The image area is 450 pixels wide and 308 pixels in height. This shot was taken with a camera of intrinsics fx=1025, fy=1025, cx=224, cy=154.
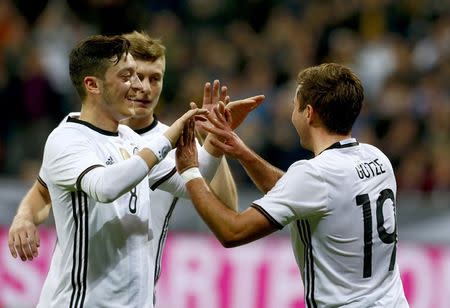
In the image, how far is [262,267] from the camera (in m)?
9.22

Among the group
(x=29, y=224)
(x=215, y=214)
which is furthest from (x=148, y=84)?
(x=215, y=214)

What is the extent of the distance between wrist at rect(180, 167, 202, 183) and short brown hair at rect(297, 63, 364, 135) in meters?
0.67

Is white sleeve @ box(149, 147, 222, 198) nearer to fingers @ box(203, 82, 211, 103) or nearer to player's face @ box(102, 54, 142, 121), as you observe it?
fingers @ box(203, 82, 211, 103)

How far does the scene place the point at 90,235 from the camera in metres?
5.12

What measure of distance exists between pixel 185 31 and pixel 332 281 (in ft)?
29.9

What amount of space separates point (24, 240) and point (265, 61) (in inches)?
299

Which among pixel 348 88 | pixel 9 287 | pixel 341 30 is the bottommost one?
pixel 9 287

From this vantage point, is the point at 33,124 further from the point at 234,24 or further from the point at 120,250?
the point at 120,250

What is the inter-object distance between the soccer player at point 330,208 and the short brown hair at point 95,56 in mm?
542

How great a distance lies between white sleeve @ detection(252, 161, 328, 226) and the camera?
5047 mm

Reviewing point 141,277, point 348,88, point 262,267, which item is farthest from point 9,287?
point 348,88

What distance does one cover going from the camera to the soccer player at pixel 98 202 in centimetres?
506

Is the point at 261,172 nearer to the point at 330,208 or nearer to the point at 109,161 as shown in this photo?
the point at 330,208

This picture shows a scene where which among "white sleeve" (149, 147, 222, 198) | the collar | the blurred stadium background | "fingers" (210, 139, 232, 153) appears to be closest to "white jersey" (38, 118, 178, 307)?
"white sleeve" (149, 147, 222, 198)
